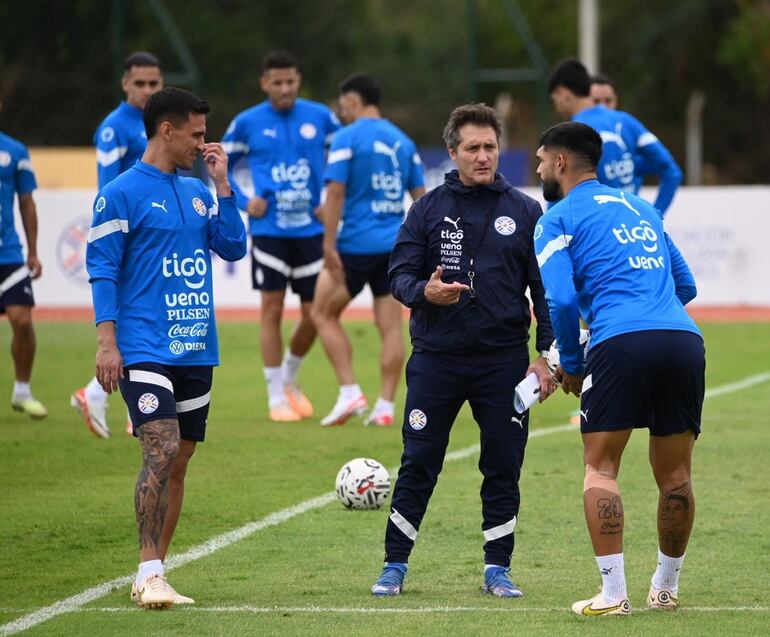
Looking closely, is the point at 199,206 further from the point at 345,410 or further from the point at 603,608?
the point at 345,410

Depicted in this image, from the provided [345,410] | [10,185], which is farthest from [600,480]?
[10,185]

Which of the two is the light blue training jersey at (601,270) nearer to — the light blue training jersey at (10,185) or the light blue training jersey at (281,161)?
the light blue training jersey at (281,161)

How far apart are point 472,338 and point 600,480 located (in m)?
0.96

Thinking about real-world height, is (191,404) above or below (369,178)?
below

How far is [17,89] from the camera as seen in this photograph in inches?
1248

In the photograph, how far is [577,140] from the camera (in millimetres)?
6656

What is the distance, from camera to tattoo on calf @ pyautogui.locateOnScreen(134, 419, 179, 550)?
6844mm

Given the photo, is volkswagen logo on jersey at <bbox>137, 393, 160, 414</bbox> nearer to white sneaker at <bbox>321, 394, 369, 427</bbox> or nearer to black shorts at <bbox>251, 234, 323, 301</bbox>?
white sneaker at <bbox>321, 394, 369, 427</bbox>

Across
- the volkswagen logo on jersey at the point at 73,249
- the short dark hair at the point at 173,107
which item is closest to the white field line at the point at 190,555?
the short dark hair at the point at 173,107

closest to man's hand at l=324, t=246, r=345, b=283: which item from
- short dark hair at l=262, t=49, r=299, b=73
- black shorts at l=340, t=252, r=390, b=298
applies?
black shorts at l=340, t=252, r=390, b=298

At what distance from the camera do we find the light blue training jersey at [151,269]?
6910 mm

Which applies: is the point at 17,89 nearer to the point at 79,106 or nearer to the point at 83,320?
the point at 79,106

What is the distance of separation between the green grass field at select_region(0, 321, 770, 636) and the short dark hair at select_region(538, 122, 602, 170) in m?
1.93

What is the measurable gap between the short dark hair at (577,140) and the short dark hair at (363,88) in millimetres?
5847
